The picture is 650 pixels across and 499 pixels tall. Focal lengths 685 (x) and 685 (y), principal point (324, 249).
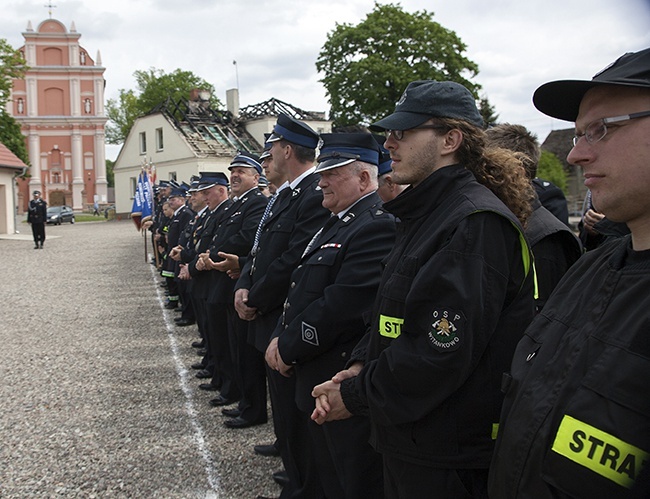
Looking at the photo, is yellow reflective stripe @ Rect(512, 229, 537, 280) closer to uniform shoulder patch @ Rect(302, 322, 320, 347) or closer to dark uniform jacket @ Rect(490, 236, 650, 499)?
dark uniform jacket @ Rect(490, 236, 650, 499)

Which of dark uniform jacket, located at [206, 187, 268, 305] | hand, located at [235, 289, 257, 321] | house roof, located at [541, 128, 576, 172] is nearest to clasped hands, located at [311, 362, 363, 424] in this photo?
hand, located at [235, 289, 257, 321]

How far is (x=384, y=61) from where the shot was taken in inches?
1496

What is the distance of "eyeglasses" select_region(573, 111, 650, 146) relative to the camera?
1.47 m

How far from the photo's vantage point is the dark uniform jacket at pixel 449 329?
2.21 m

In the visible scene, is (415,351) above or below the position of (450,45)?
below

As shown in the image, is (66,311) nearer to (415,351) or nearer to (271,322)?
(271,322)

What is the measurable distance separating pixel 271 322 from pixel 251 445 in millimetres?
1286

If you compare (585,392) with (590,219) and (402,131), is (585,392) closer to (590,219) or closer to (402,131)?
(402,131)

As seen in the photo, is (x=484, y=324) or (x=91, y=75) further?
(x=91, y=75)

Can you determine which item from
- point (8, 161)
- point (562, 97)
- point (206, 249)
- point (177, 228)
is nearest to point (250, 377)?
point (206, 249)

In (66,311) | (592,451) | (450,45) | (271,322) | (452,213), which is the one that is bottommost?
(66,311)

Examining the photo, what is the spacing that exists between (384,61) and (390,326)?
37238mm

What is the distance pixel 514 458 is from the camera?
64.7 inches

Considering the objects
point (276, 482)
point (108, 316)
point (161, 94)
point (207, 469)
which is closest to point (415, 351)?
point (276, 482)
